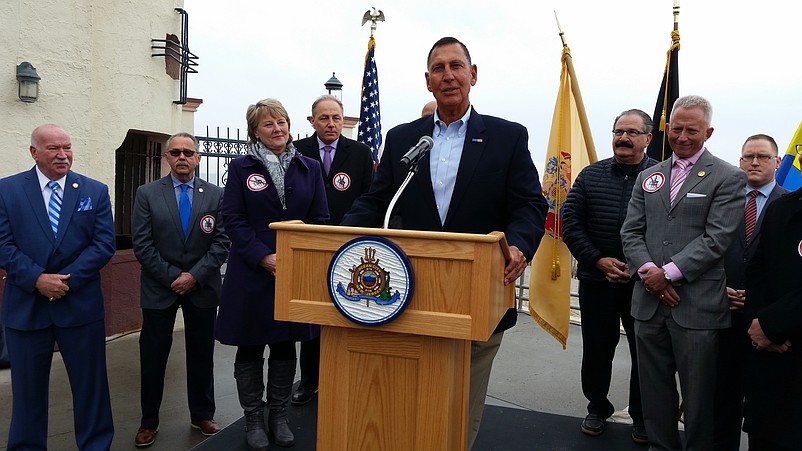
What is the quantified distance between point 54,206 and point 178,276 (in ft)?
2.49

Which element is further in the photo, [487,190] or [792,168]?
[792,168]

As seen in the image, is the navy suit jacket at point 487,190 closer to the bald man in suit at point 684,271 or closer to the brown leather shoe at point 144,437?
the bald man in suit at point 684,271

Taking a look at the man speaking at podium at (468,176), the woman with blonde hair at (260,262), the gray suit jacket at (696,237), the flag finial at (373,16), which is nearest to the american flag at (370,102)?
the flag finial at (373,16)

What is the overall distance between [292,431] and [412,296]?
6.60 feet

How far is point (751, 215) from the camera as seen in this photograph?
11.4ft

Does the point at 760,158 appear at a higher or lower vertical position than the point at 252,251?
higher

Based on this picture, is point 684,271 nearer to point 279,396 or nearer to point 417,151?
point 417,151

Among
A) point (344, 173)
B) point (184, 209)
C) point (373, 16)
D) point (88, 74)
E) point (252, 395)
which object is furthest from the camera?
point (373, 16)

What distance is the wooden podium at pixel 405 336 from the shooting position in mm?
1701

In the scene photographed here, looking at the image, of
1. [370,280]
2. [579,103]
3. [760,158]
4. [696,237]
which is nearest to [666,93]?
[579,103]

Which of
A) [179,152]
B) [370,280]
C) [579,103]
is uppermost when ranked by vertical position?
[579,103]

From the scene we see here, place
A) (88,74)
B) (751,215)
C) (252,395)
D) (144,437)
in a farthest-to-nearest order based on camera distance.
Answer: (88,74) → (751,215) → (144,437) → (252,395)

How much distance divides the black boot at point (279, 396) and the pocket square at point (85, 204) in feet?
3.97

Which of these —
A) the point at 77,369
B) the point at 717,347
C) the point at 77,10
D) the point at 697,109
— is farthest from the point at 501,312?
the point at 77,10
